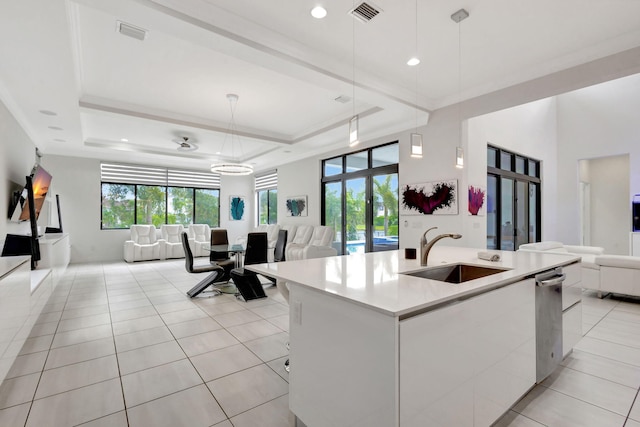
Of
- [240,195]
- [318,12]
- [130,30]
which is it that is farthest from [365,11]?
[240,195]

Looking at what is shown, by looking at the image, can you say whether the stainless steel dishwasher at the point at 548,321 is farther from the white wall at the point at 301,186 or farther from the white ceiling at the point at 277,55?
the white wall at the point at 301,186

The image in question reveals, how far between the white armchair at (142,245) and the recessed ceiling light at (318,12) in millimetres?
7781

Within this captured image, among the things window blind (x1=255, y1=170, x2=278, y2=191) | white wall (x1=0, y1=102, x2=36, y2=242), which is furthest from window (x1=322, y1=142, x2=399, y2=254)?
white wall (x1=0, y1=102, x2=36, y2=242)

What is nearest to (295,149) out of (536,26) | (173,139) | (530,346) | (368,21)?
(173,139)

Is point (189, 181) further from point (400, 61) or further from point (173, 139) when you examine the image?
point (400, 61)

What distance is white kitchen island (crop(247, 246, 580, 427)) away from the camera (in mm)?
1213

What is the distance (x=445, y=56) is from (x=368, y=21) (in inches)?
49.4

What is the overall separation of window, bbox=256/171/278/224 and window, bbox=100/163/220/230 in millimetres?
1477

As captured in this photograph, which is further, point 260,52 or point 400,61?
point 400,61

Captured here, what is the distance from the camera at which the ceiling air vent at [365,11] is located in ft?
8.68

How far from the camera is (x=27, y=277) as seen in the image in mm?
2863

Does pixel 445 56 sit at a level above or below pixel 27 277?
above

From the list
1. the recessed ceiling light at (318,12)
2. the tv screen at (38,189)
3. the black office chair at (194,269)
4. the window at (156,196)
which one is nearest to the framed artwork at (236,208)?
the window at (156,196)

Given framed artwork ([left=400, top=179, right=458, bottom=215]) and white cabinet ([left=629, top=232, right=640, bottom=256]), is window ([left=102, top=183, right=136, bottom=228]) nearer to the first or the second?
framed artwork ([left=400, top=179, right=458, bottom=215])
